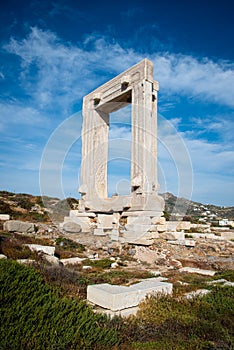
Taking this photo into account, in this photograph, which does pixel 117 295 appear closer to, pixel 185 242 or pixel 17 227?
pixel 185 242

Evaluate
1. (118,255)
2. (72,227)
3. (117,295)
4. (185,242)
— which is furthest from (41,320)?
(72,227)

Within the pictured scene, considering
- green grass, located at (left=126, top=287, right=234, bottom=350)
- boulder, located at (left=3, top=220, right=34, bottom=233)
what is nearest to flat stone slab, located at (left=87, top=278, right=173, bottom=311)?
green grass, located at (left=126, top=287, right=234, bottom=350)

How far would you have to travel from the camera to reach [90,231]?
14.0 m

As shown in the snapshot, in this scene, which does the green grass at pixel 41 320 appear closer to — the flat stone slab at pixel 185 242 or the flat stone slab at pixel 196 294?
the flat stone slab at pixel 196 294

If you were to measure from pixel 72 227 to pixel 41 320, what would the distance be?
1133cm

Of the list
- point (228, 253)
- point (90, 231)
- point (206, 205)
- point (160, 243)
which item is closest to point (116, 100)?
point (90, 231)

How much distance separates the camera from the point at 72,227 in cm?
1415

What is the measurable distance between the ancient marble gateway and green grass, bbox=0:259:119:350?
7735 mm

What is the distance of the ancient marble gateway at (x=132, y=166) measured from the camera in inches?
473

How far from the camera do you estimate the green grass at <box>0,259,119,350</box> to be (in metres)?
2.73

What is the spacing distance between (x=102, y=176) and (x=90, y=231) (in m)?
3.08

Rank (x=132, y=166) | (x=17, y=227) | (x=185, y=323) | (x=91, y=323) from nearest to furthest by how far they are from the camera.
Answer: (x=91, y=323)
(x=185, y=323)
(x=17, y=227)
(x=132, y=166)

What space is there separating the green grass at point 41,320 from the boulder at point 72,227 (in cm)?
1040

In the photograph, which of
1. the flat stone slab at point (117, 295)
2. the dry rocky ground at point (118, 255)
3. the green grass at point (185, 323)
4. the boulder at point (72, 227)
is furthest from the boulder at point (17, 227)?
the green grass at point (185, 323)
